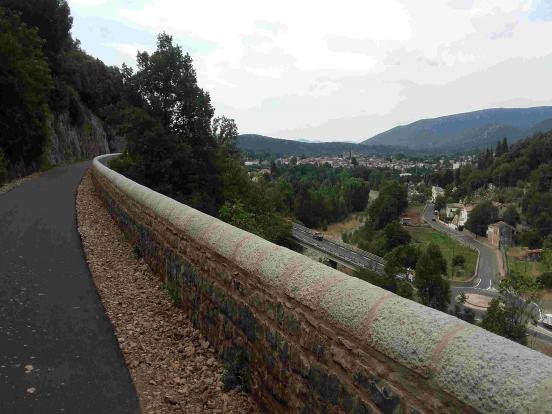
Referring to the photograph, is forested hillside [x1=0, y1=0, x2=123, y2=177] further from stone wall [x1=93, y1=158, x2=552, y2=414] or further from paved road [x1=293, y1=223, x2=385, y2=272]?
paved road [x1=293, y1=223, x2=385, y2=272]

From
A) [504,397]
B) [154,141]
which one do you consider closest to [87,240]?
[504,397]

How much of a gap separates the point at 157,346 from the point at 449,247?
105 meters

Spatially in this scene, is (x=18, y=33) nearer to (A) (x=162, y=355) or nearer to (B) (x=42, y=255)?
(B) (x=42, y=255)

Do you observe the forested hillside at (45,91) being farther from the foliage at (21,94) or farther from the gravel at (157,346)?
the gravel at (157,346)

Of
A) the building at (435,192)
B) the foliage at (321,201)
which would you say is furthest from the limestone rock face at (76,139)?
the building at (435,192)

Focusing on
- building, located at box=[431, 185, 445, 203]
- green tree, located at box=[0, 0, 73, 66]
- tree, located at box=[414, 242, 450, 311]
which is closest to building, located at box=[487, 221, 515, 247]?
tree, located at box=[414, 242, 450, 311]

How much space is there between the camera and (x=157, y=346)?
508 centimetres

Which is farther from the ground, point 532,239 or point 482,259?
point 532,239

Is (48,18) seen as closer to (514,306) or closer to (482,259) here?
(514,306)

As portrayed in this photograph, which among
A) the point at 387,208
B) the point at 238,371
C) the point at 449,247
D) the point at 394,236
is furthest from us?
the point at 387,208

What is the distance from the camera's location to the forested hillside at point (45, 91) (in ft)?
72.3

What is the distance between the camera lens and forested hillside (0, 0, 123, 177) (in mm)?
22025

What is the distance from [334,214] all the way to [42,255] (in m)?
130

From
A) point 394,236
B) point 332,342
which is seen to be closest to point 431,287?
point 394,236
